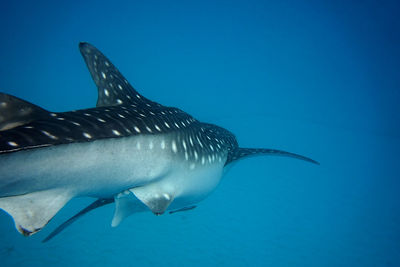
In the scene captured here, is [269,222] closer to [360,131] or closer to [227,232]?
[227,232]

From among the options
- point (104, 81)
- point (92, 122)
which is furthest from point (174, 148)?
point (104, 81)

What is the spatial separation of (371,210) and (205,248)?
30.9ft

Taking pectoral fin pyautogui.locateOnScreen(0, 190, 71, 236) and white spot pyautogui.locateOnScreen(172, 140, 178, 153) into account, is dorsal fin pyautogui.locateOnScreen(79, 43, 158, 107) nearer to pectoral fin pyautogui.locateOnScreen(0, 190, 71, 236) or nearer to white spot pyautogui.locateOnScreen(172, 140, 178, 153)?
white spot pyautogui.locateOnScreen(172, 140, 178, 153)

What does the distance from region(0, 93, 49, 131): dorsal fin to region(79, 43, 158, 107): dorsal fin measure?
148 centimetres

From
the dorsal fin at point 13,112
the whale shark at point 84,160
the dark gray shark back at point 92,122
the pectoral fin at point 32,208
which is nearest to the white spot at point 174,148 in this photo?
the whale shark at point 84,160

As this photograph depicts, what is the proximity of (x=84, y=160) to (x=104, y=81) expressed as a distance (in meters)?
1.93

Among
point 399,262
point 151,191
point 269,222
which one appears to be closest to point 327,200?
point 399,262

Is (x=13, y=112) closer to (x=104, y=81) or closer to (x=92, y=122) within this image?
(x=92, y=122)

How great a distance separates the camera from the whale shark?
1.50m

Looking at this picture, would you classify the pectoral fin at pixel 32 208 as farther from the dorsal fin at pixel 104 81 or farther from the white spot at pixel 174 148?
the dorsal fin at pixel 104 81

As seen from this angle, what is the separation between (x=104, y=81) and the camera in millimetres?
3361

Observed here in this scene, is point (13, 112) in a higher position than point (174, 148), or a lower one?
lower

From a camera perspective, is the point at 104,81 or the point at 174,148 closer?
the point at 174,148

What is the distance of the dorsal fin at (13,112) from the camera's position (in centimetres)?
170
